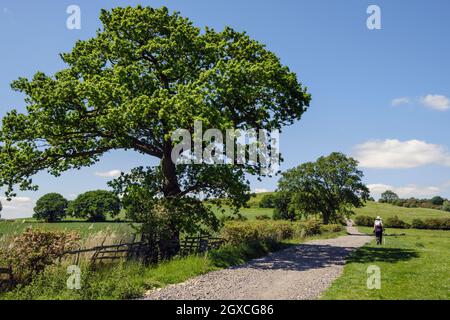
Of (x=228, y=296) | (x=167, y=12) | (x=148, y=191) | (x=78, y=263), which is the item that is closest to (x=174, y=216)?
(x=148, y=191)

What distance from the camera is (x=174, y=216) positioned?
2147 centimetres

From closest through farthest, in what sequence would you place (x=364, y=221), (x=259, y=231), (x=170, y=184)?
1. (x=170, y=184)
2. (x=259, y=231)
3. (x=364, y=221)

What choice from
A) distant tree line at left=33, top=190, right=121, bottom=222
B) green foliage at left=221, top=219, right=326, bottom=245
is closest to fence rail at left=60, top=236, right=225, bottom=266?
green foliage at left=221, top=219, right=326, bottom=245

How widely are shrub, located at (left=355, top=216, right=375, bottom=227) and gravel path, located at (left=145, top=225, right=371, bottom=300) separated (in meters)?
77.4

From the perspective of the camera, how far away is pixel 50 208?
96500 mm

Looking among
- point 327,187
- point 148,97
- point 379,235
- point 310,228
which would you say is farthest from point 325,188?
point 148,97

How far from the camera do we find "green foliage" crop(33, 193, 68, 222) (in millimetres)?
95062

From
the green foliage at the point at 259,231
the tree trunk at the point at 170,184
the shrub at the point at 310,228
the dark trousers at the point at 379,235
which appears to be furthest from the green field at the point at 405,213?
the tree trunk at the point at 170,184

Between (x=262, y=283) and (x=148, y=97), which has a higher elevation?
(x=148, y=97)

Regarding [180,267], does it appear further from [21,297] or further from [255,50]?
[255,50]

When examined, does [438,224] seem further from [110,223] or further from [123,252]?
[123,252]

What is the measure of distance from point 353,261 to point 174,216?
10.7 metres

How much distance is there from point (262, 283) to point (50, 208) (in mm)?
95122

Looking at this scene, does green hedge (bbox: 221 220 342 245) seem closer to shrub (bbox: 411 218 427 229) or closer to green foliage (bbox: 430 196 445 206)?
shrub (bbox: 411 218 427 229)
